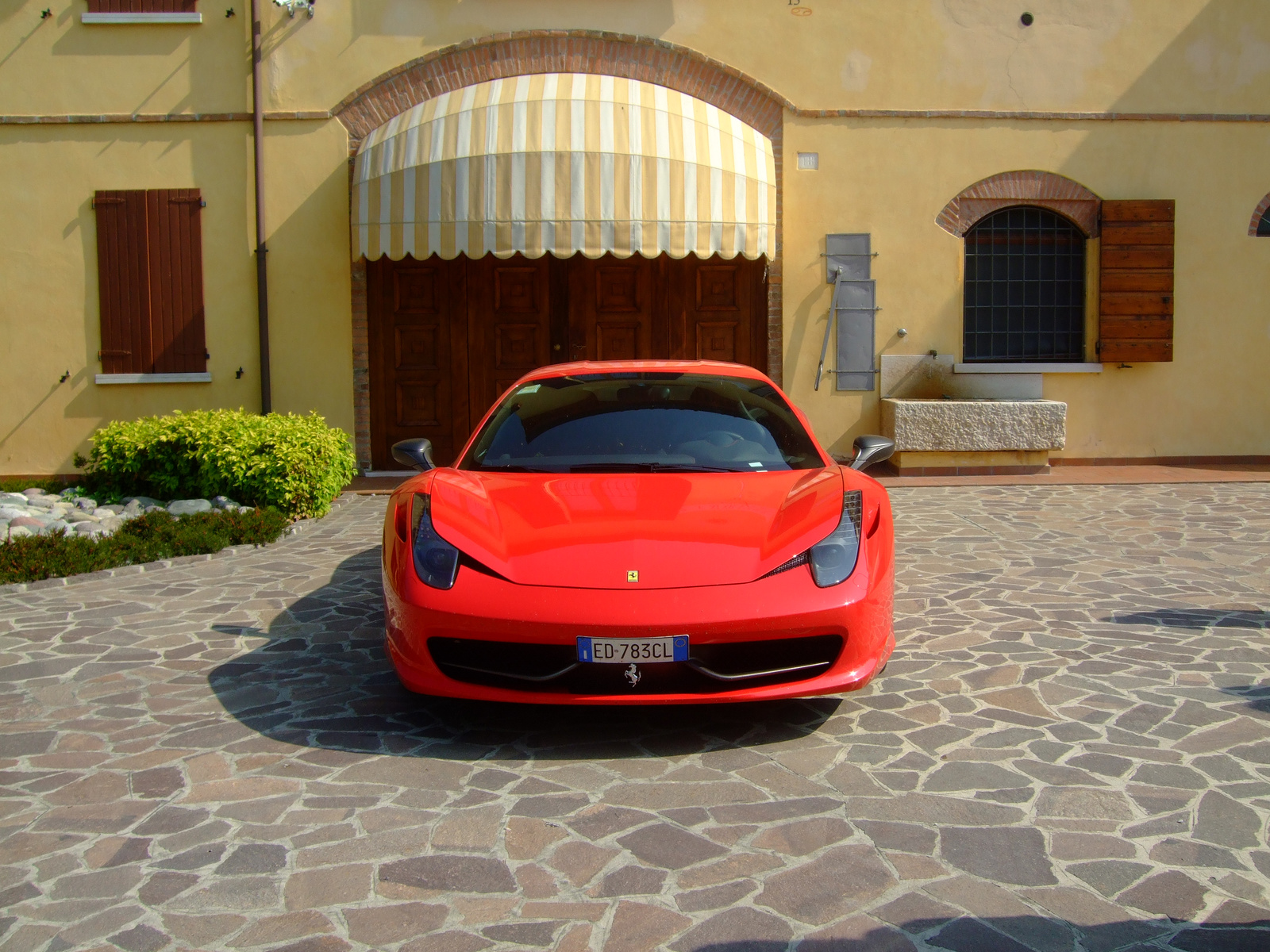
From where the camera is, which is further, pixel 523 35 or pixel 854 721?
pixel 523 35

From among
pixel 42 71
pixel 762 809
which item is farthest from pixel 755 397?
pixel 42 71

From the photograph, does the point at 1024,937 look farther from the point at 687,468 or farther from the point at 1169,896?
the point at 687,468

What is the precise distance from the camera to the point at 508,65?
11.1 m

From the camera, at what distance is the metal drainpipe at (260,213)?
1104 centimetres

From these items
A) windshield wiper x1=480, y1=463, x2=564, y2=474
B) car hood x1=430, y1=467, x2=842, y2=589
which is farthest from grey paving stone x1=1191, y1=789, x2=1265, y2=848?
windshield wiper x1=480, y1=463, x2=564, y2=474

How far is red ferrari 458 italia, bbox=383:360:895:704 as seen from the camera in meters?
3.56

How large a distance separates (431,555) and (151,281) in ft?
29.0

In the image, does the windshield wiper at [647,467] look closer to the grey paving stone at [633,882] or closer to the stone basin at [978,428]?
the grey paving stone at [633,882]

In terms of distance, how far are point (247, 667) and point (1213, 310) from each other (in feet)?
36.6

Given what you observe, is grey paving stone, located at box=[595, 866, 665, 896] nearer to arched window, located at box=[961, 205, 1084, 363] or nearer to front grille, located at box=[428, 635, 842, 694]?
front grille, located at box=[428, 635, 842, 694]

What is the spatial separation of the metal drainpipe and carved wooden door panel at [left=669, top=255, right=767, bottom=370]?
14.2 feet

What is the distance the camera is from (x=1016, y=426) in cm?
1098

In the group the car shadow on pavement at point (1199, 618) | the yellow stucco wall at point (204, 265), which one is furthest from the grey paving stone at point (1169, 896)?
the yellow stucco wall at point (204, 265)

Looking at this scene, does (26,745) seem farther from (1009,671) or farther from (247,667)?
(1009,671)
